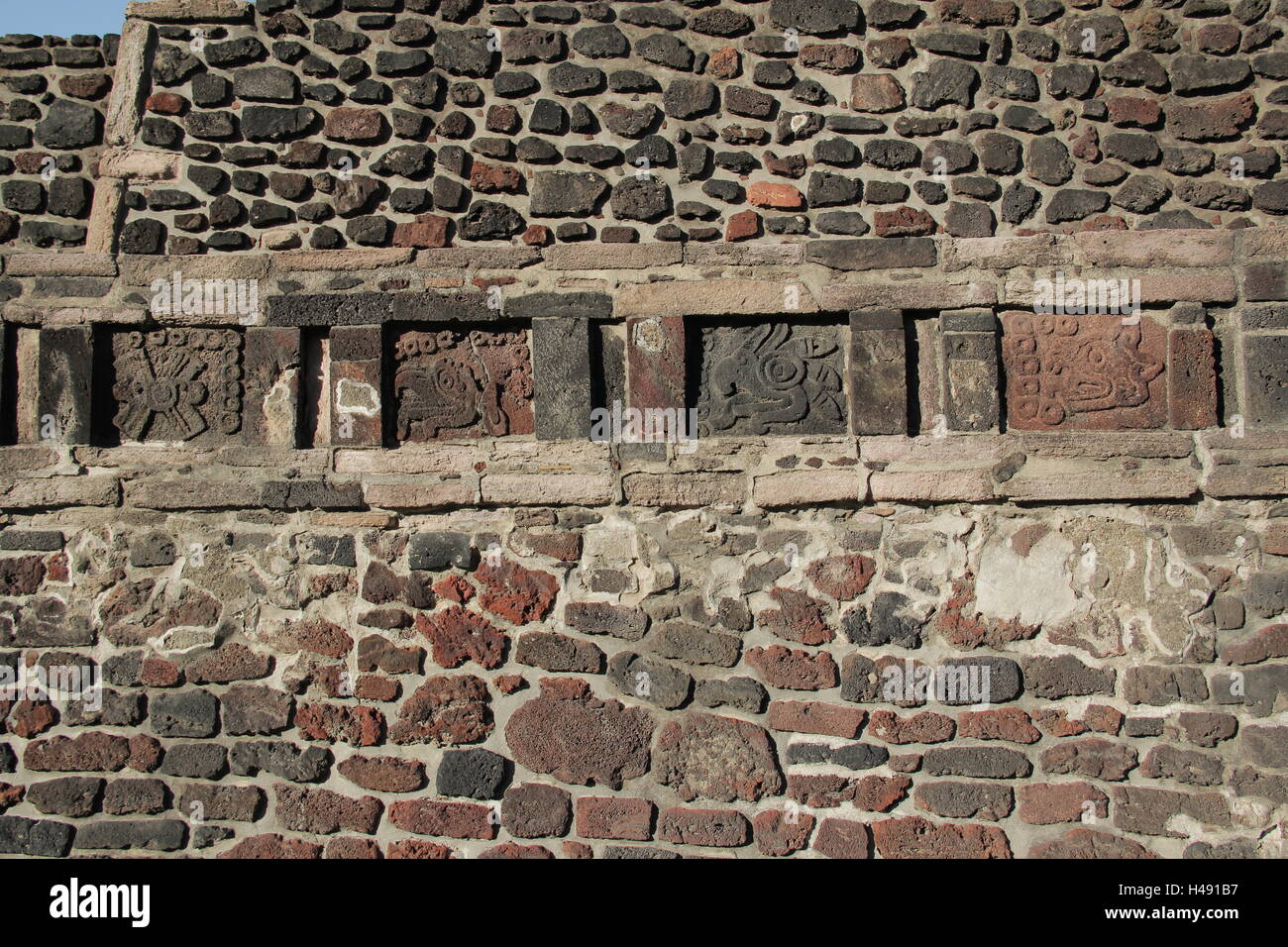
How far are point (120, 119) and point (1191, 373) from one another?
4.26 meters

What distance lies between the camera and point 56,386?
4008mm

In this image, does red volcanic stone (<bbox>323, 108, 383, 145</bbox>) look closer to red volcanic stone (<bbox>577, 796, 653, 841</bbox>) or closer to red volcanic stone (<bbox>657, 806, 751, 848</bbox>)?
red volcanic stone (<bbox>577, 796, 653, 841</bbox>)

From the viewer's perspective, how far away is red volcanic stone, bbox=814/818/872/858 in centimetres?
364

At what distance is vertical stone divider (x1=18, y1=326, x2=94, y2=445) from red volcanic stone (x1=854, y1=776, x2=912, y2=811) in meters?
3.14

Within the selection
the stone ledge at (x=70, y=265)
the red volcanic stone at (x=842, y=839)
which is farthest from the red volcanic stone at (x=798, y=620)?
the stone ledge at (x=70, y=265)

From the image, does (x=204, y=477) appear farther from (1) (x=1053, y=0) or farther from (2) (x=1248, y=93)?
(2) (x=1248, y=93)

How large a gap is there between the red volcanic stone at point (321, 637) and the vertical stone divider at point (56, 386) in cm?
111

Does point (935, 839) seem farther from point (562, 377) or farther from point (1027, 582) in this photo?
point (562, 377)

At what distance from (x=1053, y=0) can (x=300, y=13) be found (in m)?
3.00

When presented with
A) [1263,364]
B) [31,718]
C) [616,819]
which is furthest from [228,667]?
[1263,364]

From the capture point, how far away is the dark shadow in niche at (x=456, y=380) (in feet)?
13.3

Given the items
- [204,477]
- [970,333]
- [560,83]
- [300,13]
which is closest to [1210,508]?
[970,333]

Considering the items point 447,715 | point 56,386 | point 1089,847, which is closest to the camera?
point 1089,847

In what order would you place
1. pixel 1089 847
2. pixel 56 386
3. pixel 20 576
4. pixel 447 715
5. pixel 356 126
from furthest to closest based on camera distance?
1. pixel 356 126
2. pixel 56 386
3. pixel 20 576
4. pixel 447 715
5. pixel 1089 847
